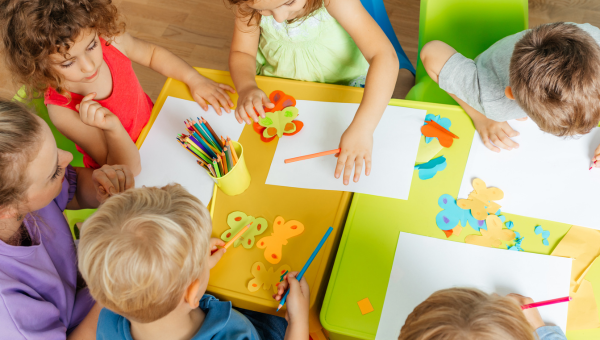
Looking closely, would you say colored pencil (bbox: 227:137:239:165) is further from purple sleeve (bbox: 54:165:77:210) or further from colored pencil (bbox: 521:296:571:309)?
colored pencil (bbox: 521:296:571:309)

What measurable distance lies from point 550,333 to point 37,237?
0.99 m

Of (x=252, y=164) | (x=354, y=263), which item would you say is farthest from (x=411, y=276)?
(x=252, y=164)

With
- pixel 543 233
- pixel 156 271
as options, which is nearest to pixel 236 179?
pixel 156 271

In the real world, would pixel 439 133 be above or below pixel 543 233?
above

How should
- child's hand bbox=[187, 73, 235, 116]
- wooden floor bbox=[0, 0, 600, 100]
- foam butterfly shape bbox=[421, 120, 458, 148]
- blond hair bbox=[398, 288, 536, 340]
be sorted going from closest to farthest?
blond hair bbox=[398, 288, 536, 340]
foam butterfly shape bbox=[421, 120, 458, 148]
child's hand bbox=[187, 73, 235, 116]
wooden floor bbox=[0, 0, 600, 100]

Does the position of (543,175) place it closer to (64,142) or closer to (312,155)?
(312,155)

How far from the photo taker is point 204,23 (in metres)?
2.02

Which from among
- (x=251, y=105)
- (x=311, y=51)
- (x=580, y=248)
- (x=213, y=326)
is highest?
(x=311, y=51)

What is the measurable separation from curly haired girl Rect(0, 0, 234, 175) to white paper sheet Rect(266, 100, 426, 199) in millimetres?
224

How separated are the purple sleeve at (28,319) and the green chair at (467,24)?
104 cm

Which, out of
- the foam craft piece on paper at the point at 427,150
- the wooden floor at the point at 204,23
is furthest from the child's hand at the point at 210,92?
the wooden floor at the point at 204,23

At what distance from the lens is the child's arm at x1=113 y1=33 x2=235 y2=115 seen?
979 millimetres

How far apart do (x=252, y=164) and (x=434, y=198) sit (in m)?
0.40

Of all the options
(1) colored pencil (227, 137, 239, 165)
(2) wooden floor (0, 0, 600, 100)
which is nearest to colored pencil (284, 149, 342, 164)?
(1) colored pencil (227, 137, 239, 165)
